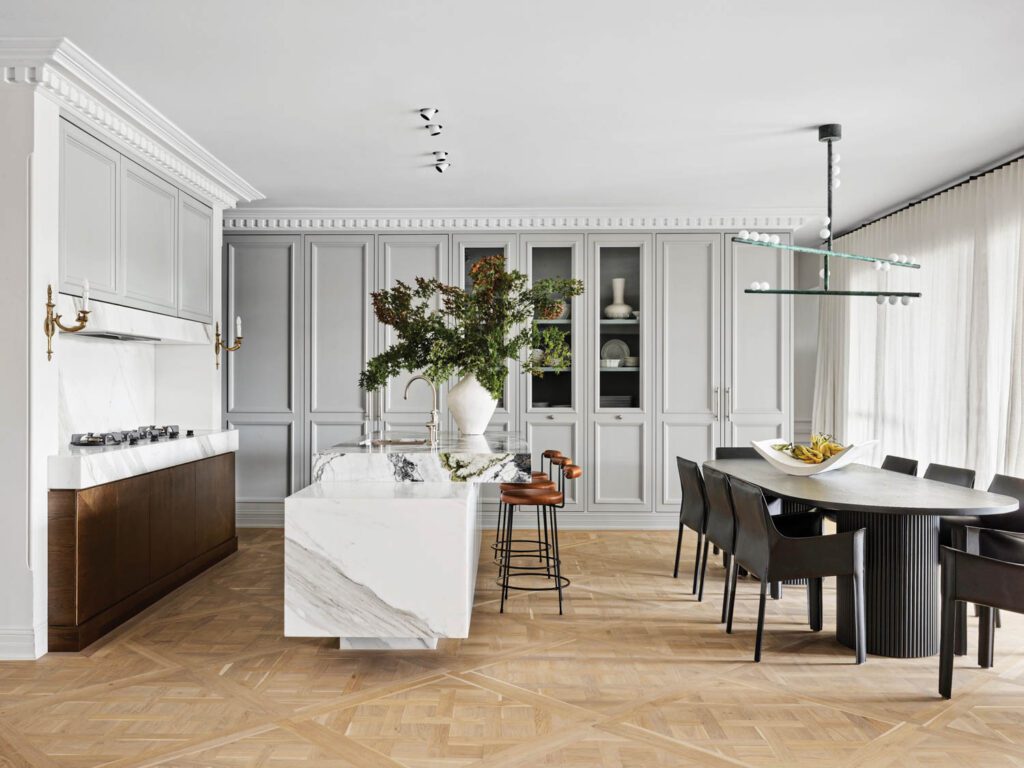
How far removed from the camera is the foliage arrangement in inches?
146

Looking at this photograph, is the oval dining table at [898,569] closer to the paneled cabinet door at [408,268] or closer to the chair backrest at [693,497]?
the chair backrest at [693,497]

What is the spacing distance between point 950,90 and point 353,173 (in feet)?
11.9

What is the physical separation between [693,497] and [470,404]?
5.01 feet

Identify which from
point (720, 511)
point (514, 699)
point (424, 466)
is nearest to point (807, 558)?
point (720, 511)

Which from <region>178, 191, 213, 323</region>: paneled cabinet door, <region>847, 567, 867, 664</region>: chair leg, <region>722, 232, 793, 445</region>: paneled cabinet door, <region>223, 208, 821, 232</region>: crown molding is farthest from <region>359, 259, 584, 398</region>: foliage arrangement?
<region>722, 232, 793, 445</region>: paneled cabinet door

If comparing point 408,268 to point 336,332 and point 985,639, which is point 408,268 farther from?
point 985,639

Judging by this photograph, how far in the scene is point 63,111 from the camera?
3527 millimetres

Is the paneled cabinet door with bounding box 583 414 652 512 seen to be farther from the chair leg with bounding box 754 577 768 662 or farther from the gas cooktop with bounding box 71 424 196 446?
the gas cooktop with bounding box 71 424 196 446

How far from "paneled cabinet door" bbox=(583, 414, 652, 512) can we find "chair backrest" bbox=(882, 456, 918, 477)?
6.64 feet

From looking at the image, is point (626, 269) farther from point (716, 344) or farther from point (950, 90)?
point (950, 90)

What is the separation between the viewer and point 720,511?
3922mm

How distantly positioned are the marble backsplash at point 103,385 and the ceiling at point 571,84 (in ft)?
4.62

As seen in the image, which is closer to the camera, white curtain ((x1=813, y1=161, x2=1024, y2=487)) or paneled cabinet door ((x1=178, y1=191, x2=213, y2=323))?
white curtain ((x1=813, y1=161, x2=1024, y2=487))

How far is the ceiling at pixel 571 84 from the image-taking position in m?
2.93
